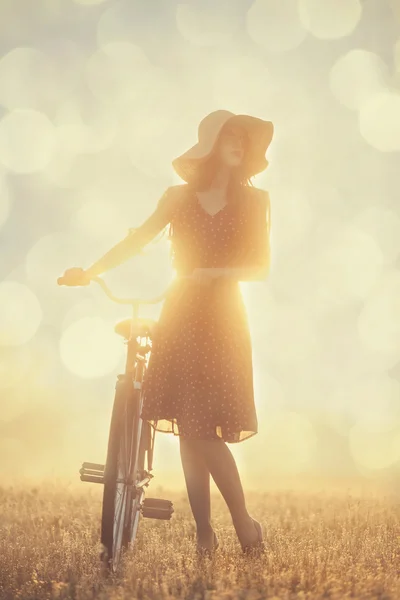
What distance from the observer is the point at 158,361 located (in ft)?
18.9

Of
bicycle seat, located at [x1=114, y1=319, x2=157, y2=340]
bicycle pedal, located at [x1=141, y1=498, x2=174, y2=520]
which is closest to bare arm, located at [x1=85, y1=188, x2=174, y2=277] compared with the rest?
bicycle seat, located at [x1=114, y1=319, x2=157, y2=340]

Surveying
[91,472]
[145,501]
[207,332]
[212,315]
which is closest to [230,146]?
[212,315]

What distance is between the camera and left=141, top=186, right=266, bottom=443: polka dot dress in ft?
18.3

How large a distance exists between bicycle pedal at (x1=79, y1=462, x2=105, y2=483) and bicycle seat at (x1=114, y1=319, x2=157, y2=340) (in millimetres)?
865

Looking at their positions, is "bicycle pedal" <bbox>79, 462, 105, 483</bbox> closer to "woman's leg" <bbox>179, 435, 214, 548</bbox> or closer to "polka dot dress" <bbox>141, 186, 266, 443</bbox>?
"polka dot dress" <bbox>141, 186, 266, 443</bbox>

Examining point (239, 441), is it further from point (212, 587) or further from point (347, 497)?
point (347, 497)

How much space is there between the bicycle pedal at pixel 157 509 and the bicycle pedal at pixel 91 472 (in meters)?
0.45

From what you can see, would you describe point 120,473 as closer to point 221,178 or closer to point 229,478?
point 229,478

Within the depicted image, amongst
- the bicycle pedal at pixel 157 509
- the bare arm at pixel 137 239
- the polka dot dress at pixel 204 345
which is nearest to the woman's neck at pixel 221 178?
the polka dot dress at pixel 204 345

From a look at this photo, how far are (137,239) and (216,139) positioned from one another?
86 cm

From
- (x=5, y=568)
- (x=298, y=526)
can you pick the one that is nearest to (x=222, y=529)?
→ (x=298, y=526)

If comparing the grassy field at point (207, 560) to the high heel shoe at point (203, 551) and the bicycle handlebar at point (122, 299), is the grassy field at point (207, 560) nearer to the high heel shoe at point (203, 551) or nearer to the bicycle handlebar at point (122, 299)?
the high heel shoe at point (203, 551)

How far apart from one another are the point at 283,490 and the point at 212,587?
7.04m

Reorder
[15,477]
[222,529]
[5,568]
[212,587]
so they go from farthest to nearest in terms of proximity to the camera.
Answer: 1. [15,477]
2. [222,529]
3. [5,568]
4. [212,587]
